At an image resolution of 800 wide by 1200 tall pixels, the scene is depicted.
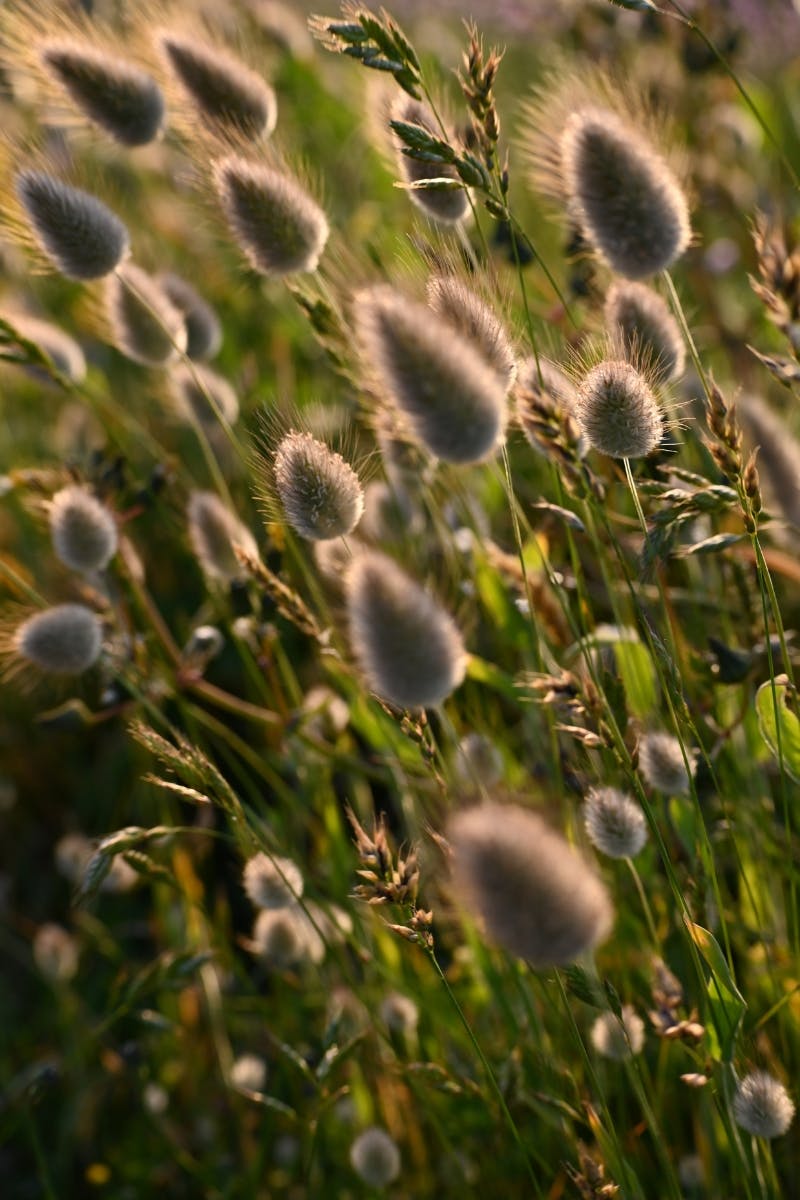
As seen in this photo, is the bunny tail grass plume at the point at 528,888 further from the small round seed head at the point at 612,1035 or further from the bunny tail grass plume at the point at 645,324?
the bunny tail grass plume at the point at 645,324

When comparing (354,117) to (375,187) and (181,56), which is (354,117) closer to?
(375,187)

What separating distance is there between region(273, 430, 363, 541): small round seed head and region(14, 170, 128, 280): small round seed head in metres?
0.56

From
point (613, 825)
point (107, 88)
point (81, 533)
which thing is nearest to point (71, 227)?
point (107, 88)

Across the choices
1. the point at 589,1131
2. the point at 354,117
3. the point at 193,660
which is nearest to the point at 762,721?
the point at 589,1131

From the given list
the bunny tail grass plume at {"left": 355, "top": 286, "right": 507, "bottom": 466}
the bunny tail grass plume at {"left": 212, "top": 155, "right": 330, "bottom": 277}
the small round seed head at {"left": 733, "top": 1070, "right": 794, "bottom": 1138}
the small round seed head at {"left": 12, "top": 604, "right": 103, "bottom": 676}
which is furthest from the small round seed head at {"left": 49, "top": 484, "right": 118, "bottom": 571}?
the small round seed head at {"left": 733, "top": 1070, "right": 794, "bottom": 1138}

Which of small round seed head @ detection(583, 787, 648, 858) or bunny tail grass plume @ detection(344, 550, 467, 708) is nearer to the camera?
bunny tail grass plume @ detection(344, 550, 467, 708)

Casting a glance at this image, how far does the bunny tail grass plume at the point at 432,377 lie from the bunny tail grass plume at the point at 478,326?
→ 0.63ft

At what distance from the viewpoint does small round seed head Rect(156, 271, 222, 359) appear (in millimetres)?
2199

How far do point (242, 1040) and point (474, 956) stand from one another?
0.95 meters

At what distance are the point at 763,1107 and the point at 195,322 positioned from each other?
5.58 feet

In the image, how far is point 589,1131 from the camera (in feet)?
4.49

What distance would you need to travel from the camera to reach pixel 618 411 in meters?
1.20

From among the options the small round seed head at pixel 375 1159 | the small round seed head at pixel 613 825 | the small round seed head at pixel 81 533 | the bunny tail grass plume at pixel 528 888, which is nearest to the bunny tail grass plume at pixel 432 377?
the bunny tail grass plume at pixel 528 888

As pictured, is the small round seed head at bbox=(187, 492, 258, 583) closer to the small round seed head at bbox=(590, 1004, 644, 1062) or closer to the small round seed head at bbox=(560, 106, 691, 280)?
the small round seed head at bbox=(560, 106, 691, 280)
